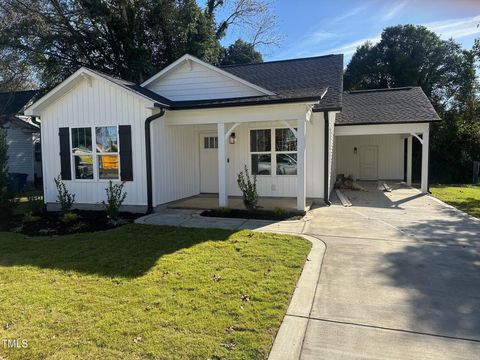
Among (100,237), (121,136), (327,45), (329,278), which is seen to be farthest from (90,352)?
(327,45)

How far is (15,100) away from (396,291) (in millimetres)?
24995

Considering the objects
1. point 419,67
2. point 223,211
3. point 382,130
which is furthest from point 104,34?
point 419,67

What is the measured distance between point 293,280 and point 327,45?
62.9 ft

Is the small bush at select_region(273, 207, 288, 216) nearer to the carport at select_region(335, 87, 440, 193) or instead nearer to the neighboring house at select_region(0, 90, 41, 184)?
the carport at select_region(335, 87, 440, 193)

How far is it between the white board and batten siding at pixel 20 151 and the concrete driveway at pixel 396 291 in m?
17.4

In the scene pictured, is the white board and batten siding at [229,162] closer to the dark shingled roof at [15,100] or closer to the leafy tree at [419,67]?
the dark shingled roof at [15,100]

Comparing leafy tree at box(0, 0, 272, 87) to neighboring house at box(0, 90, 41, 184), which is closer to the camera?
leafy tree at box(0, 0, 272, 87)

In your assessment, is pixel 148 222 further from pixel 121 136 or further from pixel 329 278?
pixel 329 278

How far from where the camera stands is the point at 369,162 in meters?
19.0

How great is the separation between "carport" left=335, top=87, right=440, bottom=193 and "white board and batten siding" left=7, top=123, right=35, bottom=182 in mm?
16482

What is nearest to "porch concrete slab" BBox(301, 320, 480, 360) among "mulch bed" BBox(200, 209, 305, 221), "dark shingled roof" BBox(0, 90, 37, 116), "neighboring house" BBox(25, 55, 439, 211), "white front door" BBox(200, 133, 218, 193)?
"mulch bed" BBox(200, 209, 305, 221)

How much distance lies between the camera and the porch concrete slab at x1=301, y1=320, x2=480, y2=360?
2.97m

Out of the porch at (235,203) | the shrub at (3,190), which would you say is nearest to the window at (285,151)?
the porch at (235,203)

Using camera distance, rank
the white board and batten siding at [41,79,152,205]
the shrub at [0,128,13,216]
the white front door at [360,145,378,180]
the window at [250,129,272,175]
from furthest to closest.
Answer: the white front door at [360,145,378,180] → the window at [250,129,272,175] → the white board and batten siding at [41,79,152,205] → the shrub at [0,128,13,216]
